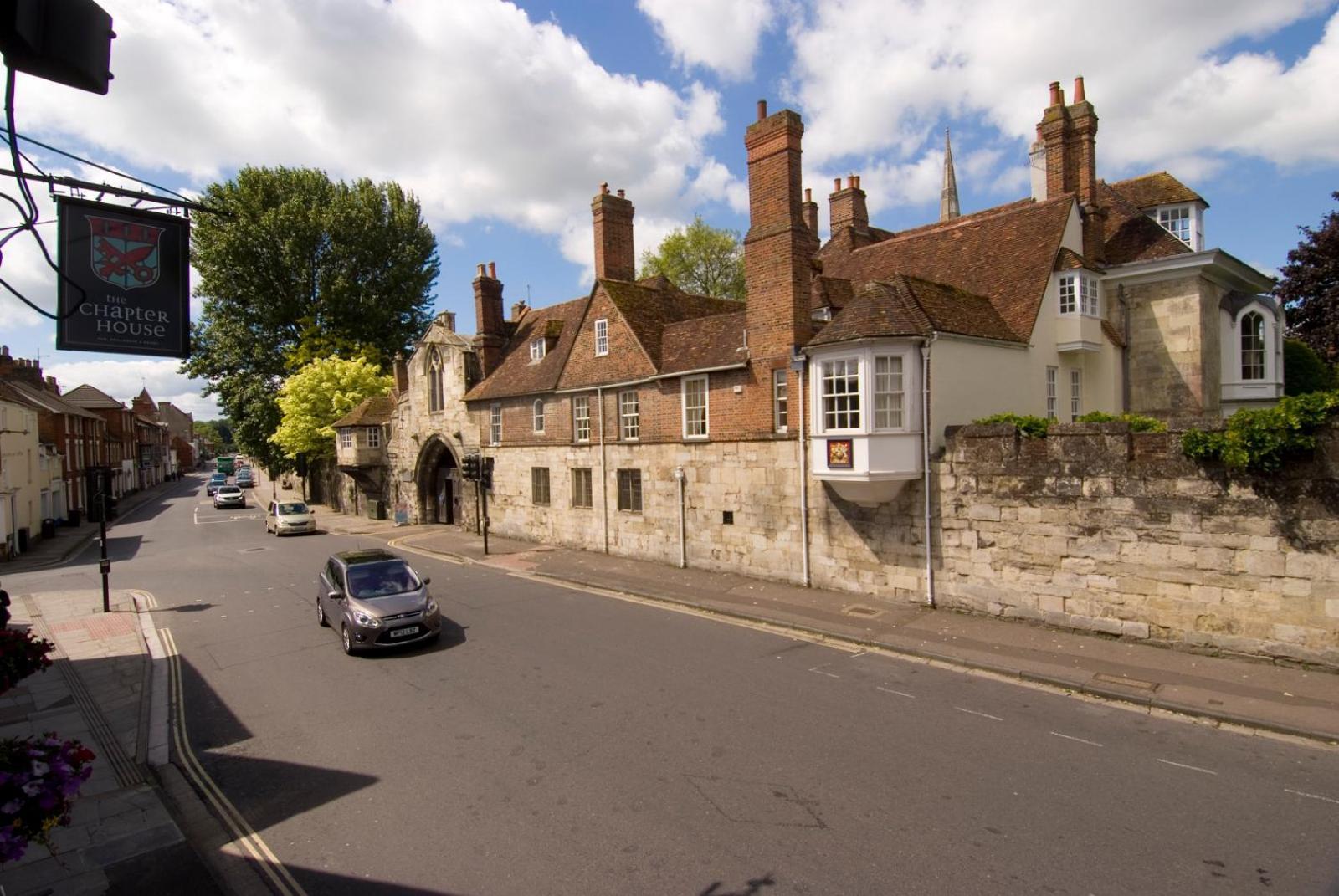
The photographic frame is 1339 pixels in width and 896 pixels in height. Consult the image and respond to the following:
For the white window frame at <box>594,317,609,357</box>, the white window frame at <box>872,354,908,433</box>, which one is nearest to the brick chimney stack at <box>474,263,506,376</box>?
the white window frame at <box>594,317,609,357</box>

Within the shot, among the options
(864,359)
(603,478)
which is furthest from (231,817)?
(603,478)

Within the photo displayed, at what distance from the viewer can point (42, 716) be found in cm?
976

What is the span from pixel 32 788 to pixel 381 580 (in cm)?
940

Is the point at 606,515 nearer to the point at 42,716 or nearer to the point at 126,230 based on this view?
the point at 42,716

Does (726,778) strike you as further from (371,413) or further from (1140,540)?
(371,413)

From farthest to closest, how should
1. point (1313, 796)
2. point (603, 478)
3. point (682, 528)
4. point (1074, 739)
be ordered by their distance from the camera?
point (603, 478), point (682, 528), point (1074, 739), point (1313, 796)

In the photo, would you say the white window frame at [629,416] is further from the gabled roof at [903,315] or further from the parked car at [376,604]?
the parked car at [376,604]

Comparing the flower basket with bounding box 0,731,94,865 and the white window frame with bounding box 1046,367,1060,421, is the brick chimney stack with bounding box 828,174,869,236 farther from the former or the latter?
the flower basket with bounding box 0,731,94,865

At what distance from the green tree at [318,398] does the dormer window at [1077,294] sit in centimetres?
3505

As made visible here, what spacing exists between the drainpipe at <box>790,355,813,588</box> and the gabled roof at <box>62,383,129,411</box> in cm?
7032

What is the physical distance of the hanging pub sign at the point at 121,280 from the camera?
5.73 meters

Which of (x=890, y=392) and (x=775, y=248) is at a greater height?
(x=775, y=248)

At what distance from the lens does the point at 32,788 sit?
425 cm

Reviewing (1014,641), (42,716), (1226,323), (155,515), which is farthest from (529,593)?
(155,515)
